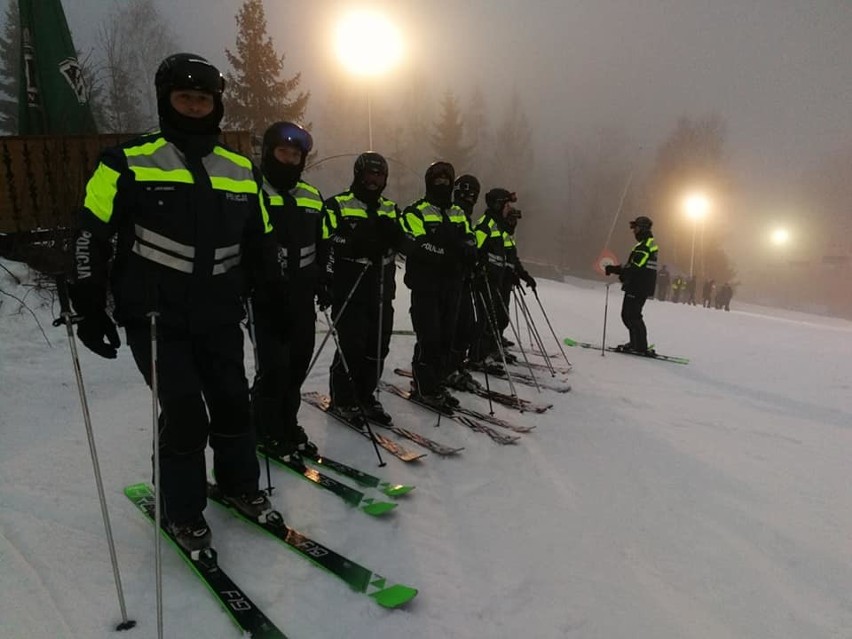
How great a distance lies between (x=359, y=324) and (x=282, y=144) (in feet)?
5.67

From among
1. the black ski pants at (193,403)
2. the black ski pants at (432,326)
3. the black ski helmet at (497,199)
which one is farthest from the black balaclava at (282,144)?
the black ski helmet at (497,199)

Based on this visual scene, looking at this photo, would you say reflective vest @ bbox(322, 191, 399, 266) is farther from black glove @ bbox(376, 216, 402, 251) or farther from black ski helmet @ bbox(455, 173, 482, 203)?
black ski helmet @ bbox(455, 173, 482, 203)

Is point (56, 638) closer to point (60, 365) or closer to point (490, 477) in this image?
point (490, 477)

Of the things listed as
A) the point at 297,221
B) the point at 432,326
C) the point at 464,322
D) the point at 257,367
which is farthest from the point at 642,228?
the point at 257,367

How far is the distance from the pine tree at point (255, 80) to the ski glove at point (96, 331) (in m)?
23.1

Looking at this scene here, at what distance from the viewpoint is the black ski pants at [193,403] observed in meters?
2.53

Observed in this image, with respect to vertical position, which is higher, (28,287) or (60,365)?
(28,287)

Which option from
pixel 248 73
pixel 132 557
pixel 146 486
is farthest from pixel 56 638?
pixel 248 73

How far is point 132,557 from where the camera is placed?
8.63 feet

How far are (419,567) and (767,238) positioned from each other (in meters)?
65.4

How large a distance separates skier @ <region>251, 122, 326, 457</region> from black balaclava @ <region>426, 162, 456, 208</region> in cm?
159

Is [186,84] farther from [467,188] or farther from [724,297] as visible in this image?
[724,297]

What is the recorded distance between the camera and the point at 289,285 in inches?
146

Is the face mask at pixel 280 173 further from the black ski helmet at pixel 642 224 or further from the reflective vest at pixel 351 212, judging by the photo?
the black ski helmet at pixel 642 224
